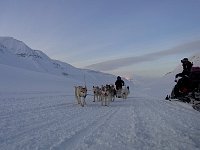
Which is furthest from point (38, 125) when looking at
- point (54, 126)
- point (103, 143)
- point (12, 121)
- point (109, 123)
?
point (103, 143)

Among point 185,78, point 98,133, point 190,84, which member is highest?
point 185,78

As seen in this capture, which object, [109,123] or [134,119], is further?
[134,119]

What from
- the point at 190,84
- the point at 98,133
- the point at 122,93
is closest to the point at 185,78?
the point at 190,84

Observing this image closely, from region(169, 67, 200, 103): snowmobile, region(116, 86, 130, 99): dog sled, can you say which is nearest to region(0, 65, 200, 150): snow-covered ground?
region(169, 67, 200, 103): snowmobile

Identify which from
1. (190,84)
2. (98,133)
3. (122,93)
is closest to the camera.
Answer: (98,133)

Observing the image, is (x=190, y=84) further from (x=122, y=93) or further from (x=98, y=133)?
(x=122, y=93)

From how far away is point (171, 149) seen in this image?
6.94m

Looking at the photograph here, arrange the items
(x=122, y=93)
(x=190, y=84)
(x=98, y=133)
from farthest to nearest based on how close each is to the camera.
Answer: (x=122, y=93) < (x=190, y=84) < (x=98, y=133)

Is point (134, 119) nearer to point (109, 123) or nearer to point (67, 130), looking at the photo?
point (109, 123)

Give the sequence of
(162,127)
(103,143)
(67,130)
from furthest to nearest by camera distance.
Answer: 1. (162,127)
2. (67,130)
3. (103,143)

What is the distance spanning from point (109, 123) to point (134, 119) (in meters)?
1.22

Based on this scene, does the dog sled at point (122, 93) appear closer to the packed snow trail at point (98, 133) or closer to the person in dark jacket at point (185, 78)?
the packed snow trail at point (98, 133)

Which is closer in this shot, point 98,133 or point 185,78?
point 98,133

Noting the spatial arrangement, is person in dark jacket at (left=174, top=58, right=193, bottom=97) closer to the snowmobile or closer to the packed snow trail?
the snowmobile
